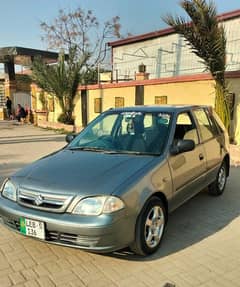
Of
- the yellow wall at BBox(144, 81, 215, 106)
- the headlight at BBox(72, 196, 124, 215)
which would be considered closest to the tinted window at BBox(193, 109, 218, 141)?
the headlight at BBox(72, 196, 124, 215)

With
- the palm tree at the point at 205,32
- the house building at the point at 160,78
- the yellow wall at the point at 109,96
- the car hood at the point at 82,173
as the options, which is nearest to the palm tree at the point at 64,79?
the house building at the point at 160,78

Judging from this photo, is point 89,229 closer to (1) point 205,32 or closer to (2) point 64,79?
(1) point 205,32

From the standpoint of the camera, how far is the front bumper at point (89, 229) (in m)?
2.85

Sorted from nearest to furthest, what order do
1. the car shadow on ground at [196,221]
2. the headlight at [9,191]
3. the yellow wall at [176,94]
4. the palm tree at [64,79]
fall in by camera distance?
the headlight at [9,191] → the car shadow on ground at [196,221] → the yellow wall at [176,94] → the palm tree at [64,79]

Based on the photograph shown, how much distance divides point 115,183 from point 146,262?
0.92 metres

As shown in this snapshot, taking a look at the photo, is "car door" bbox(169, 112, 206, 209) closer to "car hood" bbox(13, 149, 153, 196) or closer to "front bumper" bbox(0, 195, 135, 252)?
"car hood" bbox(13, 149, 153, 196)

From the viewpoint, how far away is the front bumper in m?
2.85

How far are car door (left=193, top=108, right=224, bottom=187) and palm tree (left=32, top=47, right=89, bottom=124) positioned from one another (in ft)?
39.3

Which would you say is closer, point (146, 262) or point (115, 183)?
point (115, 183)

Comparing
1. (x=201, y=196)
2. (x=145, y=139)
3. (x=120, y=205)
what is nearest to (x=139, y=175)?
(x=120, y=205)

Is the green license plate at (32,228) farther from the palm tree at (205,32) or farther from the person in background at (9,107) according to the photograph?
the person in background at (9,107)

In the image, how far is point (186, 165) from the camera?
4.07 metres

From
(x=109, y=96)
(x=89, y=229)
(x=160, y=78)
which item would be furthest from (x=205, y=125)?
(x=109, y=96)

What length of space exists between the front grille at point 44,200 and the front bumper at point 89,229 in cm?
5
